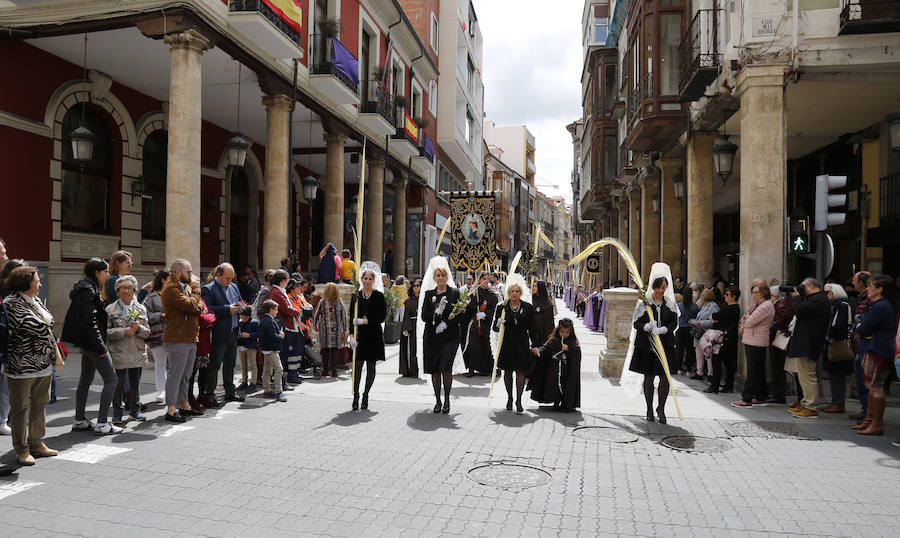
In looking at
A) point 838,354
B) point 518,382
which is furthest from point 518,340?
point 838,354

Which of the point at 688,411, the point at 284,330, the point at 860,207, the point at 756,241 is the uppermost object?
the point at 860,207

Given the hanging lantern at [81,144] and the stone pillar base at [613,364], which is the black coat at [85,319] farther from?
the stone pillar base at [613,364]

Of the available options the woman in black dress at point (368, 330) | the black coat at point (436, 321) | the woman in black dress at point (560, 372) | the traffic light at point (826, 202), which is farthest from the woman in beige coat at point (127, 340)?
the traffic light at point (826, 202)

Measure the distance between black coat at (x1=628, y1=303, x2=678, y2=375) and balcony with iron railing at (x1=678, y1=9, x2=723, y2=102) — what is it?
655 centimetres

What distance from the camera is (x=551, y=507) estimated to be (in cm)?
457

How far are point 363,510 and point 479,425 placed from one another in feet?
9.83

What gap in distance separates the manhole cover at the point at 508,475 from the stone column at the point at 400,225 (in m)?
21.2

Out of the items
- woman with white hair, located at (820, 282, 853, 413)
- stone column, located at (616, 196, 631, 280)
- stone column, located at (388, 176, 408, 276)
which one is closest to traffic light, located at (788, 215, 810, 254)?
woman with white hair, located at (820, 282, 853, 413)

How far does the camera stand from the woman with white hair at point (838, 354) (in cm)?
801

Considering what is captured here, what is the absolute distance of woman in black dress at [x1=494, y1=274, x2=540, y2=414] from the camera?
7.98 meters

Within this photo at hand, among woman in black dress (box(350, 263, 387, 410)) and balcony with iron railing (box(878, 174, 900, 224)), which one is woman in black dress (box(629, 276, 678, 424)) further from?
balcony with iron railing (box(878, 174, 900, 224))

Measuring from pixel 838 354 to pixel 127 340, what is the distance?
28.8 feet

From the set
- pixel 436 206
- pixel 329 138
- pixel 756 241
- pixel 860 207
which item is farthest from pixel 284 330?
pixel 436 206

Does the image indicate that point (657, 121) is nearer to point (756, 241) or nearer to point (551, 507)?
point (756, 241)
